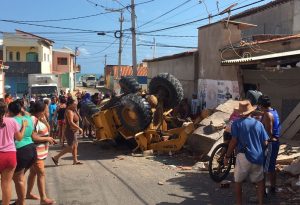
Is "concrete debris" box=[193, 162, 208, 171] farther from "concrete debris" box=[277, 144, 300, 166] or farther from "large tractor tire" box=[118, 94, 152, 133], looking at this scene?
"large tractor tire" box=[118, 94, 152, 133]

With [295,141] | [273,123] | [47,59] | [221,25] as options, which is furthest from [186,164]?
[47,59]

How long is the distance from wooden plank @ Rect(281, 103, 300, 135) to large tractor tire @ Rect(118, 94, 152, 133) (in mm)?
3474

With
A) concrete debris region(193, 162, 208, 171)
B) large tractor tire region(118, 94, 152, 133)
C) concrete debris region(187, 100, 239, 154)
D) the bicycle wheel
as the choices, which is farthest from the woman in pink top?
large tractor tire region(118, 94, 152, 133)

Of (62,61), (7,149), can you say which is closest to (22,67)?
(62,61)

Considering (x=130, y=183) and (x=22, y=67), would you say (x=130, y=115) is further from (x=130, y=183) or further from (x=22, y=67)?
(x=22, y=67)

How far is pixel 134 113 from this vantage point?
12414mm

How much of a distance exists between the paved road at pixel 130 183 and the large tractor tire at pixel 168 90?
208 cm

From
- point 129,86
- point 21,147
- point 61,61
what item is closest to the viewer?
point 21,147

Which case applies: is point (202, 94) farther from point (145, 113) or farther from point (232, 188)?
point (232, 188)

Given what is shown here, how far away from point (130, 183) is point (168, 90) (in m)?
5.32

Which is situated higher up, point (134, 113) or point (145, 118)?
point (134, 113)

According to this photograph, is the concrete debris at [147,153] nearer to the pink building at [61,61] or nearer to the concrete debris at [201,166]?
the concrete debris at [201,166]

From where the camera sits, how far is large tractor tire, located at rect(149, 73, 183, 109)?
13656 millimetres

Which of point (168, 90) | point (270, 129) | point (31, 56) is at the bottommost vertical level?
point (270, 129)
